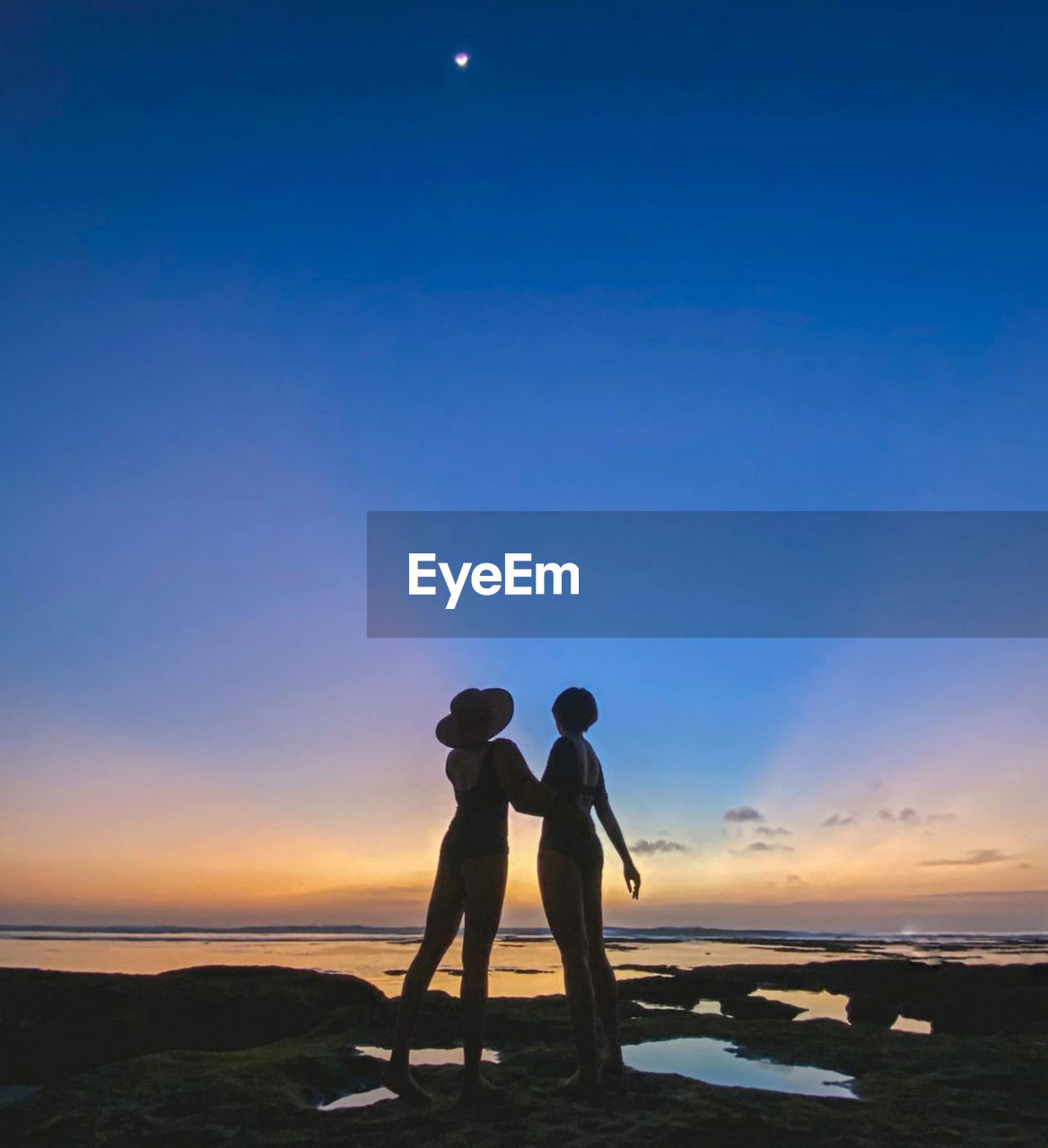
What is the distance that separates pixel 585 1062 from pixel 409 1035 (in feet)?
4.16

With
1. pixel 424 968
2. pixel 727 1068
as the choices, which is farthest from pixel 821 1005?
pixel 424 968

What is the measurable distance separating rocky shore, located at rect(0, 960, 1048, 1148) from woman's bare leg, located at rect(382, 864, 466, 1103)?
0.19m

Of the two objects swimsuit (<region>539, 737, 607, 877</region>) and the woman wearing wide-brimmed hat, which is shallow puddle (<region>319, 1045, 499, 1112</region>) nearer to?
the woman wearing wide-brimmed hat

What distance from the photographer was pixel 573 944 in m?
6.68

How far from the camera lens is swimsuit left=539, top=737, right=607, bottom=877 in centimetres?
703

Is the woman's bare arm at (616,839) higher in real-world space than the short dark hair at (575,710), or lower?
lower

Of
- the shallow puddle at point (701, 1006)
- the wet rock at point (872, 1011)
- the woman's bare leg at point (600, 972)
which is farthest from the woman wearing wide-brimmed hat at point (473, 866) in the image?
the wet rock at point (872, 1011)

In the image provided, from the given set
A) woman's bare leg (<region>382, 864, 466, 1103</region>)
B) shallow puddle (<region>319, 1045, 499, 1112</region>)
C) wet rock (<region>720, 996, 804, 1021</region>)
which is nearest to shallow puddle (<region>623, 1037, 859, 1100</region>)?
shallow puddle (<region>319, 1045, 499, 1112</region>)

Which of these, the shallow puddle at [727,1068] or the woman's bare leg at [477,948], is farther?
the shallow puddle at [727,1068]

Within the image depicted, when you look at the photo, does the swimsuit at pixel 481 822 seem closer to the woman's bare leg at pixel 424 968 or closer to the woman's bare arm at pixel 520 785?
the woman's bare arm at pixel 520 785

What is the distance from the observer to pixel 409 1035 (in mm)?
6656

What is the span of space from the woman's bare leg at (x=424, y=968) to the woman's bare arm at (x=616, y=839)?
1500 mm

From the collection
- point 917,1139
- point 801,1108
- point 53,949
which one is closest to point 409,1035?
point 801,1108

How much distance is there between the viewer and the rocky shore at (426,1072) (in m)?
5.66
